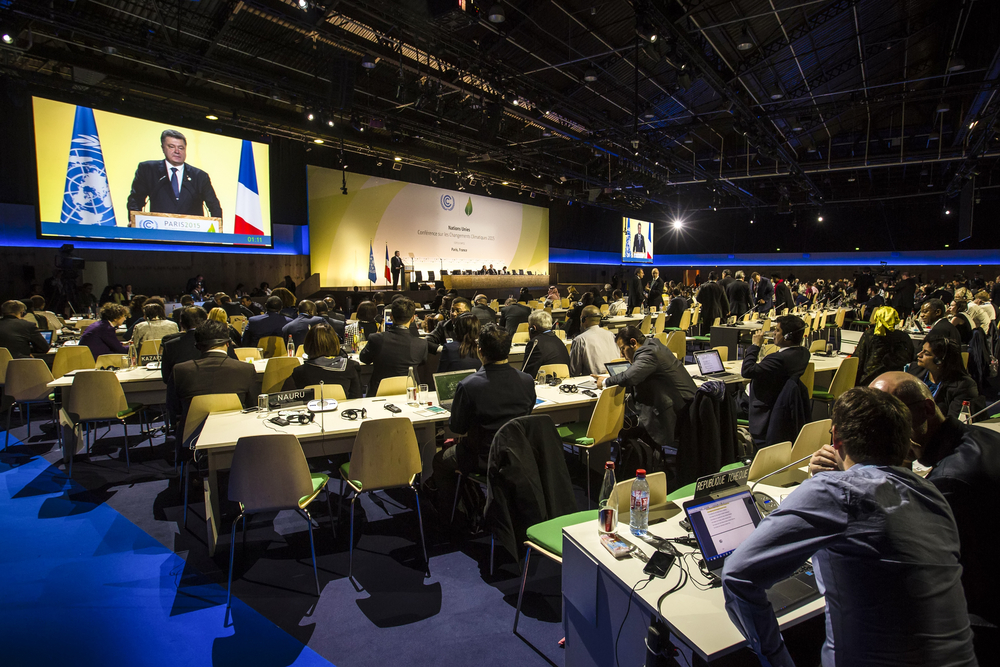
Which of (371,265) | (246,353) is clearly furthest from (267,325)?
(371,265)

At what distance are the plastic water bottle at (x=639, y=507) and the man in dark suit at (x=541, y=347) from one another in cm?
296

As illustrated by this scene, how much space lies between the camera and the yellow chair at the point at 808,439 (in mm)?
2783

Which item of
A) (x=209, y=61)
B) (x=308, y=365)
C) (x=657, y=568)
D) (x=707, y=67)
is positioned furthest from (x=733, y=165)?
(x=657, y=568)

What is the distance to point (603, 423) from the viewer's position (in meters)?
3.90

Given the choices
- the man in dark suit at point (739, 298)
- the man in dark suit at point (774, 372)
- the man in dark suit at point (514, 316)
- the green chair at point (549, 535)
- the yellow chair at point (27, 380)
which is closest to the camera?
the green chair at point (549, 535)

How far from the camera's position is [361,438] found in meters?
3.02

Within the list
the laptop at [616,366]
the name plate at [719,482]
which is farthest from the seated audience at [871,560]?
the laptop at [616,366]

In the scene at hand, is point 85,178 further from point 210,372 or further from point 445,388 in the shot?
point 445,388

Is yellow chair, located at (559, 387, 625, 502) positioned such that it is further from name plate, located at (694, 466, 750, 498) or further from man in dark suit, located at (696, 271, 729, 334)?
man in dark suit, located at (696, 271, 729, 334)

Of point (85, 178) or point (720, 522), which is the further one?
point (85, 178)

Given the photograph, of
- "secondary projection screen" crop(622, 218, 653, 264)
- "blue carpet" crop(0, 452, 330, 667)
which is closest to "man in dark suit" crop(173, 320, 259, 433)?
"blue carpet" crop(0, 452, 330, 667)

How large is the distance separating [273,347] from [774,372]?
550 centimetres

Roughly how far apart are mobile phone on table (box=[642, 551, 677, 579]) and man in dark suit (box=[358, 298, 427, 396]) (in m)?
3.25

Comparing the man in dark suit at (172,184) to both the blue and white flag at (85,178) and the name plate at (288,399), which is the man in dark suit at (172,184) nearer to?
the blue and white flag at (85,178)
